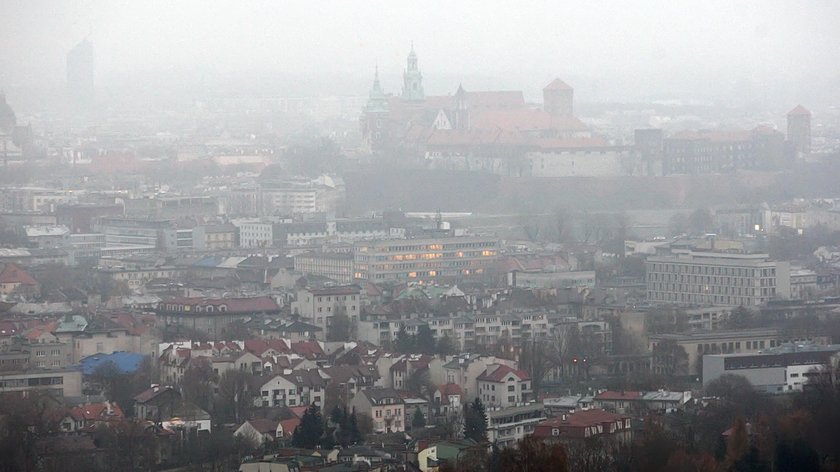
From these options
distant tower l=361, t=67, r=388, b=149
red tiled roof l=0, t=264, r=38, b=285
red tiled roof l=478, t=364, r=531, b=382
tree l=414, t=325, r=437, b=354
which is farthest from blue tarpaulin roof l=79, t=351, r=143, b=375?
distant tower l=361, t=67, r=388, b=149

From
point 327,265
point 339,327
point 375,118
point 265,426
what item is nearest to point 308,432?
point 265,426

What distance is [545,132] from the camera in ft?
240

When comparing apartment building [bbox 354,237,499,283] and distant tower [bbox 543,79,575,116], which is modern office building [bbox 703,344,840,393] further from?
distant tower [bbox 543,79,575,116]

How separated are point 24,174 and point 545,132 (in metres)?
12.8

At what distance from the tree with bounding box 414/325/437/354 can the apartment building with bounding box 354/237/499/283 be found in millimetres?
9715

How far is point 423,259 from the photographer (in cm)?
4278

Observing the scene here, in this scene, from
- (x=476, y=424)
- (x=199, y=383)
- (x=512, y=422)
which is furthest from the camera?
(x=199, y=383)

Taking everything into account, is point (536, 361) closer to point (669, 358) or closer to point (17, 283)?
point (669, 358)

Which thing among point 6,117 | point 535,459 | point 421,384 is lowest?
point 421,384

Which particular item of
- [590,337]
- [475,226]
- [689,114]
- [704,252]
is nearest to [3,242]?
[475,226]

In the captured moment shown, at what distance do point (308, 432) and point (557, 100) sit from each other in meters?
53.8

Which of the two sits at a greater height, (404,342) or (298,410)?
(404,342)

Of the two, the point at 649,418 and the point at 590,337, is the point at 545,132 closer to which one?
the point at 590,337

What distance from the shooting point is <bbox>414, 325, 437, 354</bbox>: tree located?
101ft
